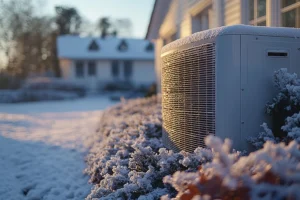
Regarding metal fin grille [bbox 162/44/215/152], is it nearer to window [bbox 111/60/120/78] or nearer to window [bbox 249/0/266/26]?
window [bbox 249/0/266/26]

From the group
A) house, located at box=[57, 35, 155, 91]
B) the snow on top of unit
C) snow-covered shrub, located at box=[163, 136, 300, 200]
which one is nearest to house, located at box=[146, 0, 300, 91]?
the snow on top of unit

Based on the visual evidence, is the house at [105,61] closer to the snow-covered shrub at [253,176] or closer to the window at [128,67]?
the window at [128,67]

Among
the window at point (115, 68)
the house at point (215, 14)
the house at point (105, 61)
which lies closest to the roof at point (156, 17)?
the house at point (215, 14)

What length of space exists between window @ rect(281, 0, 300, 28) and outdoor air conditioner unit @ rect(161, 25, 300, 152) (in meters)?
1.70

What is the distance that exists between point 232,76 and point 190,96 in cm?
45

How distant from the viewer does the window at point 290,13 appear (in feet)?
13.0

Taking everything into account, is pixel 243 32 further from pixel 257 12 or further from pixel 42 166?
pixel 42 166

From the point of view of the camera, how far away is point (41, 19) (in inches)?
1097

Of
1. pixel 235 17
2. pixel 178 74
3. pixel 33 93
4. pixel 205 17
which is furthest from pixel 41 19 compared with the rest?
pixel 178 74

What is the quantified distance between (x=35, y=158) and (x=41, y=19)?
26357mm

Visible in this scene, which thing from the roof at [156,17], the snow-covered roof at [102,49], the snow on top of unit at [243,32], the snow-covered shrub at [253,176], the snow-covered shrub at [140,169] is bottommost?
the snow-covered shrub at [140,169]

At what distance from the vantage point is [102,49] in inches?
1048

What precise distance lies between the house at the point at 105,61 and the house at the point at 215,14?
1483 cm

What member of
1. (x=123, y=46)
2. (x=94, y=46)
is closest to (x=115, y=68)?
(x=123, y=46)
